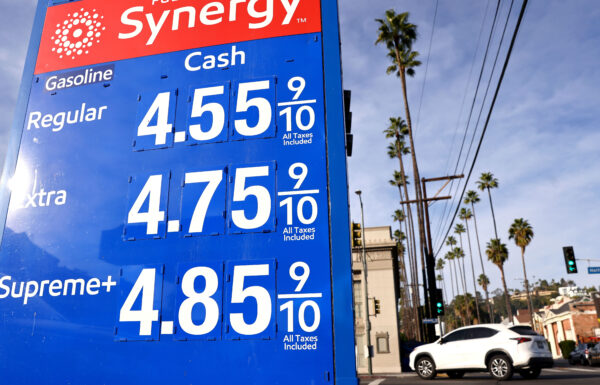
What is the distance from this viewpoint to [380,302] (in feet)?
113

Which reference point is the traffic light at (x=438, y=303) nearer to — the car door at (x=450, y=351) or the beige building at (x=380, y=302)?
the car door at (x=450, y=351)

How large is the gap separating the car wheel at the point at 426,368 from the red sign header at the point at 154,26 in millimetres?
15191

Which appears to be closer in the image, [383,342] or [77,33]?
[77,33]

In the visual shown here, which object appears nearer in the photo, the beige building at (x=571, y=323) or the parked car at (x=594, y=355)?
the parked car at (x=594, y=355)

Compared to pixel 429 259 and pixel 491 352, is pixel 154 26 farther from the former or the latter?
pixel 429 259

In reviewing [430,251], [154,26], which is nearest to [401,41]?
[430,251]

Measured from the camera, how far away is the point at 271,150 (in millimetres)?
2996

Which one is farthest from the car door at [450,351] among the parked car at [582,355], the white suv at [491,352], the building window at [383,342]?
the building window at [383,342]

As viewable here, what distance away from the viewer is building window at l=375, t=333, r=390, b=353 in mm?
33031

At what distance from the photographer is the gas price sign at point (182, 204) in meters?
2.63

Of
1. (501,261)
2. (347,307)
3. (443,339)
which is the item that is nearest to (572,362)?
(443,339)

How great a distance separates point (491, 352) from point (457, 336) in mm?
1386

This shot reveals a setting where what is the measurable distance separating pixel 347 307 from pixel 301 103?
1391 millimetres

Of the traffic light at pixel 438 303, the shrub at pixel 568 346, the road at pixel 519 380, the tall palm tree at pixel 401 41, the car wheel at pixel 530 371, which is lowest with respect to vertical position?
the road at pixel 519 380
